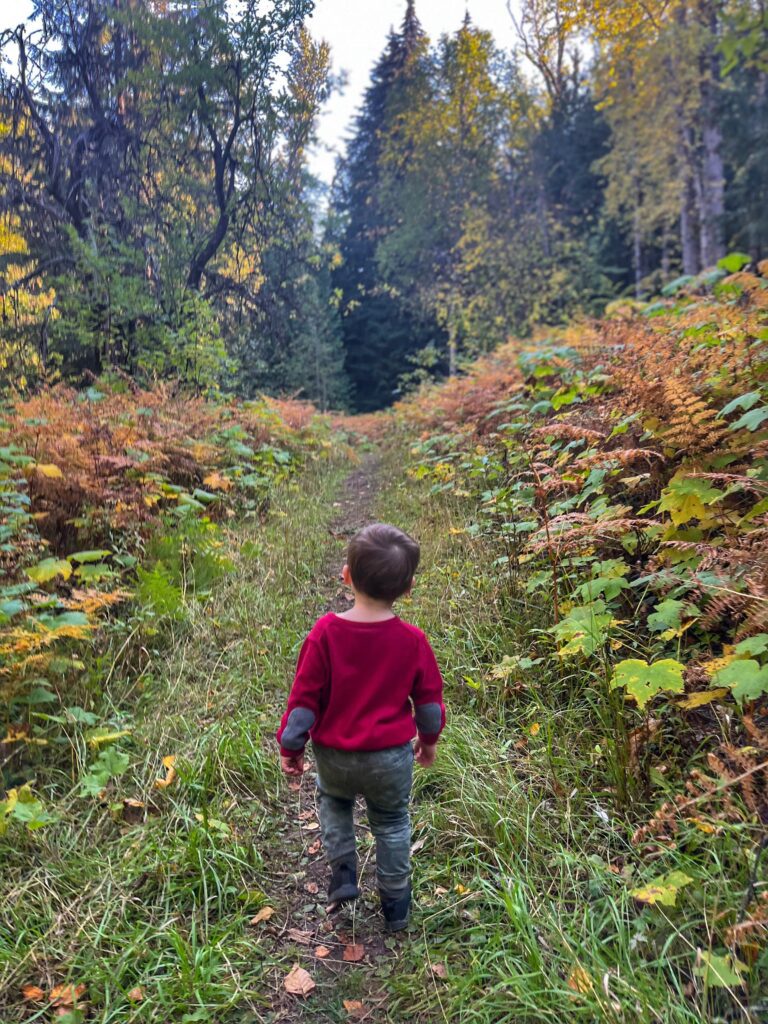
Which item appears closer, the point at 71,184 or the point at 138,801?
the point at 138,801

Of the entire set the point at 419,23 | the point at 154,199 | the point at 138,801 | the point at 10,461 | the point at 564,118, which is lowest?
the point at 138,801

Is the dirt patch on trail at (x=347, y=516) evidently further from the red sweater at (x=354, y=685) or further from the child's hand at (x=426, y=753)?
the red sweater at (x=354, y=685)

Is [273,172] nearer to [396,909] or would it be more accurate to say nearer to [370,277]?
[396,909]

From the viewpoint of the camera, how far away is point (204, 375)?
11086 mm

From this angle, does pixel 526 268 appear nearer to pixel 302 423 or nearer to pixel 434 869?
pixel 302 423

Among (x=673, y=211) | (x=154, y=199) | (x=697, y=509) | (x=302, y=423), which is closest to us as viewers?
(x=697, y=509)

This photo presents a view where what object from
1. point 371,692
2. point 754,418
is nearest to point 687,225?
point 754,418

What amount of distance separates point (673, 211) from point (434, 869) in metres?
23.3

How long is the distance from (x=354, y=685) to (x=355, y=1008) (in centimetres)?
116

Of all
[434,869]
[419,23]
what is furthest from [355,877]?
[419,23]

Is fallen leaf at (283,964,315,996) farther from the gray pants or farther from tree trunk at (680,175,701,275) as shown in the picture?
tree trunk at (680,175,701,275)

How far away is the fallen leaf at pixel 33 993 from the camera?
2078 millimetres

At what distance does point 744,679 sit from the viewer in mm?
2271

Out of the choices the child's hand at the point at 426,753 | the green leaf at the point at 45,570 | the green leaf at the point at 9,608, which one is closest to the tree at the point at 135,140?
the green leaf at the point at 45,570
